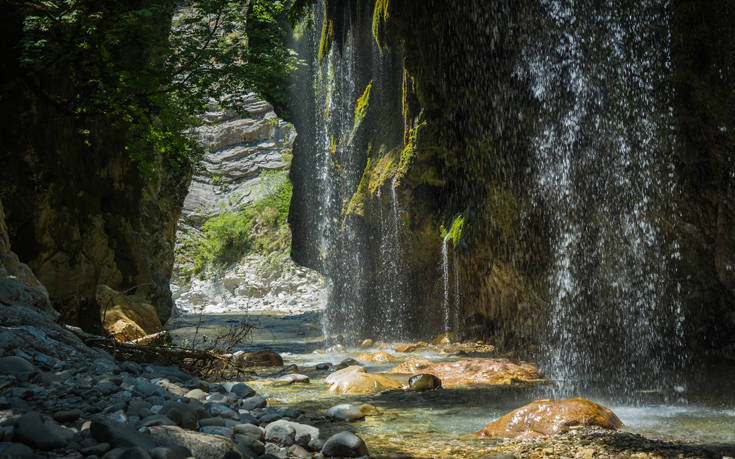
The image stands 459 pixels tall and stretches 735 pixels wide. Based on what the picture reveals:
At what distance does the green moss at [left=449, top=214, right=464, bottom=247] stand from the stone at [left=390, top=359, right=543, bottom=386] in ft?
9.89

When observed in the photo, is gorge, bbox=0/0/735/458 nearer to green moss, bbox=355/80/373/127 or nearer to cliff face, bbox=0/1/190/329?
cliff face, bbox=0/1/190/329

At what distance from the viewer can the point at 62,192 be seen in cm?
855

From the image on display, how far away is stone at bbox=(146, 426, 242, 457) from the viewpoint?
293cm

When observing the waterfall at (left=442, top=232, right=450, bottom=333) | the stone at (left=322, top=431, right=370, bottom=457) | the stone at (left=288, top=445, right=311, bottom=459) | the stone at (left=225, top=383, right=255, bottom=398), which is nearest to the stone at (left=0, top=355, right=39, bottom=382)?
the stone at (left=288, top=445, right=311, bottom=459)

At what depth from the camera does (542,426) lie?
428 centimetres

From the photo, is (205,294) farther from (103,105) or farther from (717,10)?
(717,10)

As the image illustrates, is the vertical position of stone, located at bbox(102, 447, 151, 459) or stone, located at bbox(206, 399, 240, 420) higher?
stone, located at bbox(102, 447, 151, 459)

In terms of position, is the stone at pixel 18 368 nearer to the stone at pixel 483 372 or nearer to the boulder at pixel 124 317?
the boulder at pixel 124 317

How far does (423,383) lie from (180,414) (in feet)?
12.5

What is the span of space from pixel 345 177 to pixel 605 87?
30.4 feet

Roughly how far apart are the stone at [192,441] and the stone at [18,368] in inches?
42.2

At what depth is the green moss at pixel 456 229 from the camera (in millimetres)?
10180

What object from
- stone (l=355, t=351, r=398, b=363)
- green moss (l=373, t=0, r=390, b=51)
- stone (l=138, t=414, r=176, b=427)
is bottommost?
stone (l=355, t=351, r=398, b=363)

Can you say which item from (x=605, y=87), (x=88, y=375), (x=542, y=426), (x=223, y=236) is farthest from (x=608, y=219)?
(x=223, y=236)
